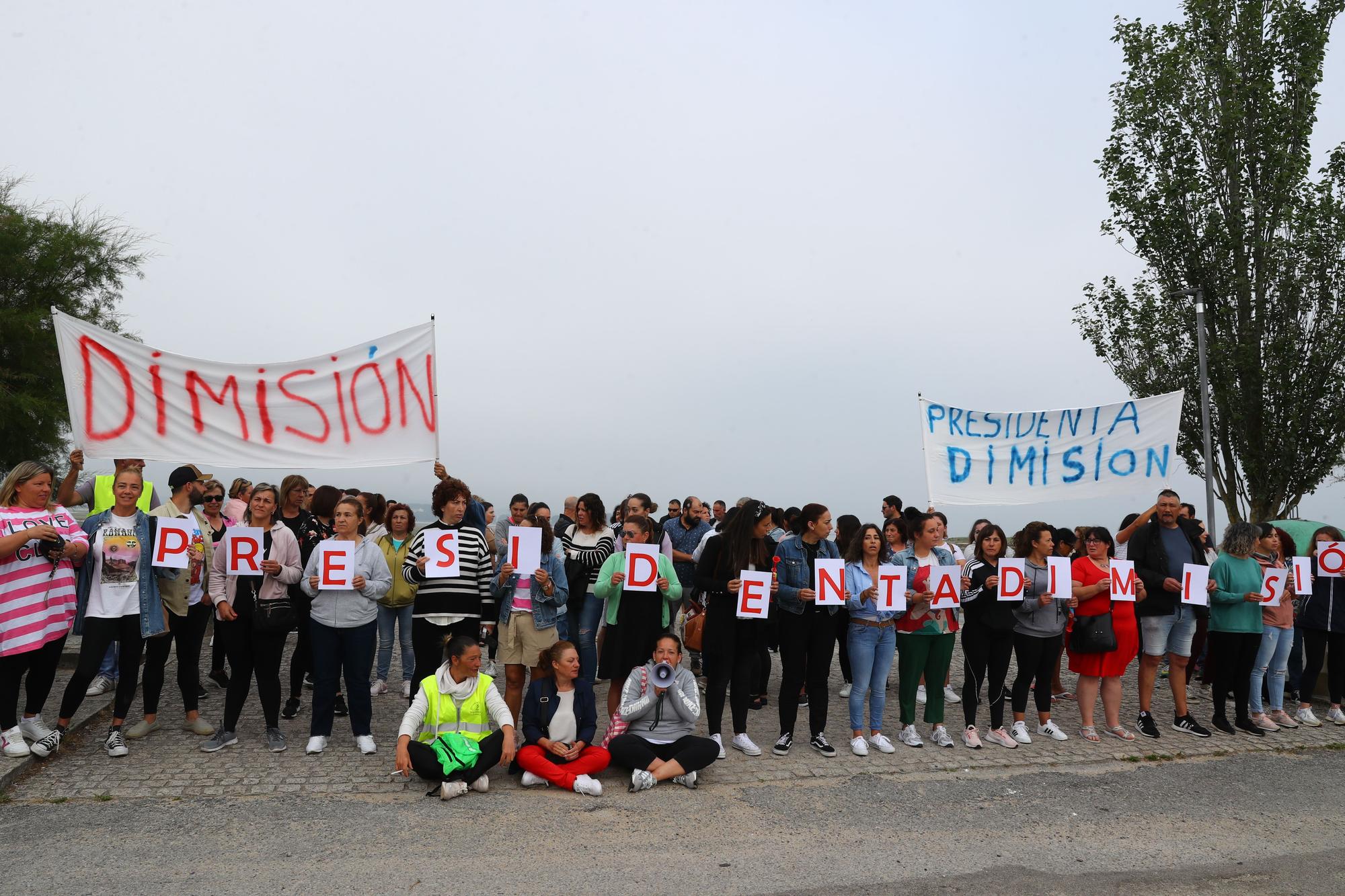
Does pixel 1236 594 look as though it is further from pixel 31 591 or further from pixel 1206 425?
pixel 31 591

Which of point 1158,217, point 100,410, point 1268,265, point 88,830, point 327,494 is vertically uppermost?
point 1158,217

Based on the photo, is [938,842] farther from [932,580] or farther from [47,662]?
[47,662]

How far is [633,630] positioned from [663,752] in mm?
1115

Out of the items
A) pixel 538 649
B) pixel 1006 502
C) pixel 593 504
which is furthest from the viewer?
pixel 1006 502

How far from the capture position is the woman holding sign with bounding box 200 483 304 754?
705cm

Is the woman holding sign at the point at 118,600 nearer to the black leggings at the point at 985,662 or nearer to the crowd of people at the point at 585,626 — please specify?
the crowd of people at the point at 585,626

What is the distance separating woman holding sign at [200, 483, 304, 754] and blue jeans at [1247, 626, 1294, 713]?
894cm

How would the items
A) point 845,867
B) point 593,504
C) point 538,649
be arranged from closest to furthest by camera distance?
1. point 845,867
2. point 538,649
3. point 593,504

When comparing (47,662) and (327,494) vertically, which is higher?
(327,494)

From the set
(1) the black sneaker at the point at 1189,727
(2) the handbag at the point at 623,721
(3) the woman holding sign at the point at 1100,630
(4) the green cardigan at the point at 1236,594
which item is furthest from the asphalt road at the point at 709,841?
(4) the green cardigan at the point at 1236,594

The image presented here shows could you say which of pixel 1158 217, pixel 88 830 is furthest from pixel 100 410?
pixel 1158 217

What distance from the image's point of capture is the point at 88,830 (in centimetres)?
534

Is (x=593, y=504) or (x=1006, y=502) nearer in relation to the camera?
(x=593, y=504)

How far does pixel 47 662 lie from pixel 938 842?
6395 mm
